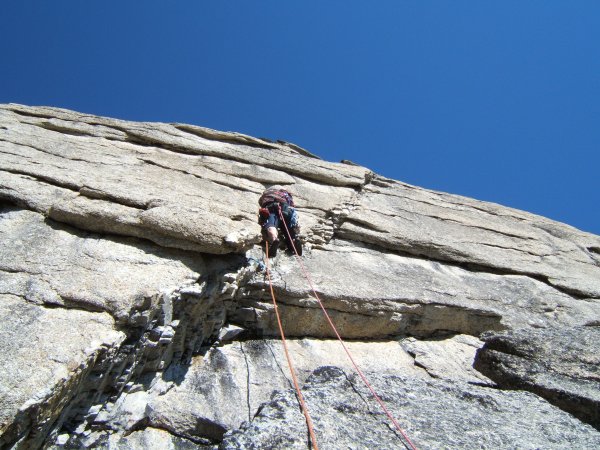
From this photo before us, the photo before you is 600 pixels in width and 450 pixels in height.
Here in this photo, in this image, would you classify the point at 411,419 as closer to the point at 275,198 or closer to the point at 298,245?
the point at 298,245

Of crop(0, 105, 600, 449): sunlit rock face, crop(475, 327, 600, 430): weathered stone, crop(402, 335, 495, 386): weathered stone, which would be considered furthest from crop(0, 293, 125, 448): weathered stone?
crop(475, 327, 600, 430): weathered stone

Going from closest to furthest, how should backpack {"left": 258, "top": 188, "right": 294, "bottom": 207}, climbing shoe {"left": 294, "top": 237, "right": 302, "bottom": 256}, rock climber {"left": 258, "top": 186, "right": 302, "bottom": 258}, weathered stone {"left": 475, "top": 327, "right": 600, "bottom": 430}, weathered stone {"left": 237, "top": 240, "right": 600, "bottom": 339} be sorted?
weathered stone {"left": 475, "top": 327, "right": 600, "bottom": 430} < weathered stone {"left": 237, "top": 240, "right": 600, "bottom": 339} < rock climber {"left": 258, "top": 186, "right": 302, "bottom": 258} < climbing shoe {"left": 294, "top": 237, "right": 302, "bottom": 256} < backpack {"left": 258, "top": 188, "right": 294, "bottom": 207}

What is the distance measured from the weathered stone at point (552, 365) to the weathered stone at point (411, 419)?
0.37m

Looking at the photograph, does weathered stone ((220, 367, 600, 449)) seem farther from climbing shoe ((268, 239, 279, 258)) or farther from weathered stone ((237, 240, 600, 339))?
climbing shoe ((268, 239, 279, 258))

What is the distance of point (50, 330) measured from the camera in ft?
13.3

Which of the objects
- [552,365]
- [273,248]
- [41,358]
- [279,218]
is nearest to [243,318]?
[273,248]

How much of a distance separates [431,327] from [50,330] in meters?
5.62

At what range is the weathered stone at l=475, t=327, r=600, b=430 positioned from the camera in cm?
462

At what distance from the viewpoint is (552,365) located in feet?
17.1

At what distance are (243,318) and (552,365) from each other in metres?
4.04

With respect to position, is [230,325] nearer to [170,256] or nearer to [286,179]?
[170,256]

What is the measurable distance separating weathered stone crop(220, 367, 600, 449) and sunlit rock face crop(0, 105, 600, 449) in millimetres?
19

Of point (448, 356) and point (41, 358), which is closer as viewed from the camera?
point (41, 358)

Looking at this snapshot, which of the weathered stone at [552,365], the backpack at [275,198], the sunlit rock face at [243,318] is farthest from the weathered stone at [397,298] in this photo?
the weathered stone at [552,365]
